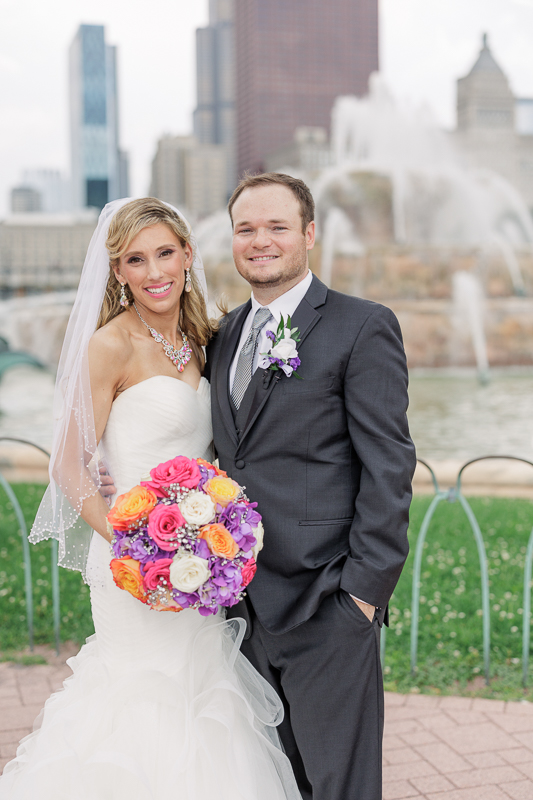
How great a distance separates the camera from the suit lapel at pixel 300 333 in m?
2.55

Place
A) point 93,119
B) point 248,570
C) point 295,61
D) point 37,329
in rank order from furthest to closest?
point 93,119, point 295,61, point 37,329, point 248,570

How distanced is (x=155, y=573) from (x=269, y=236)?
49.7 inches

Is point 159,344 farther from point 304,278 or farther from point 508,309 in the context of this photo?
point 508,309

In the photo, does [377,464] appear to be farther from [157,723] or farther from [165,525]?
[157,723]

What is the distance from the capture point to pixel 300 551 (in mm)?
2510

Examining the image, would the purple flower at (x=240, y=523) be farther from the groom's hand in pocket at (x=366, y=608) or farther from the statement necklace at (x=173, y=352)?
the statement necklace at (x=173, y=352)

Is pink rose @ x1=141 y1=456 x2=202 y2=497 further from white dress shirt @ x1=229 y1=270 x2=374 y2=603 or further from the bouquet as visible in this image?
white dress shirt @ x1=229 y1=270 x2=374 y2=603

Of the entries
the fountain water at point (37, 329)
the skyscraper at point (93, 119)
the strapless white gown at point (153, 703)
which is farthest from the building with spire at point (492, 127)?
the strapless white gown at point (153, 703)

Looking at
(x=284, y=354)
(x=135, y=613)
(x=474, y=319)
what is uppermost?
(x=284, y=354)

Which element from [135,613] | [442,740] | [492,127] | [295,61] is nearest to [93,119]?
[295,61]

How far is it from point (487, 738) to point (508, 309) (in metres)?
16.9

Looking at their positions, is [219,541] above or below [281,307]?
below

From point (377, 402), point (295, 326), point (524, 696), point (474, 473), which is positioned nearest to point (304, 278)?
point (295, 326)

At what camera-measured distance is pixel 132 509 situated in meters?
2.26
